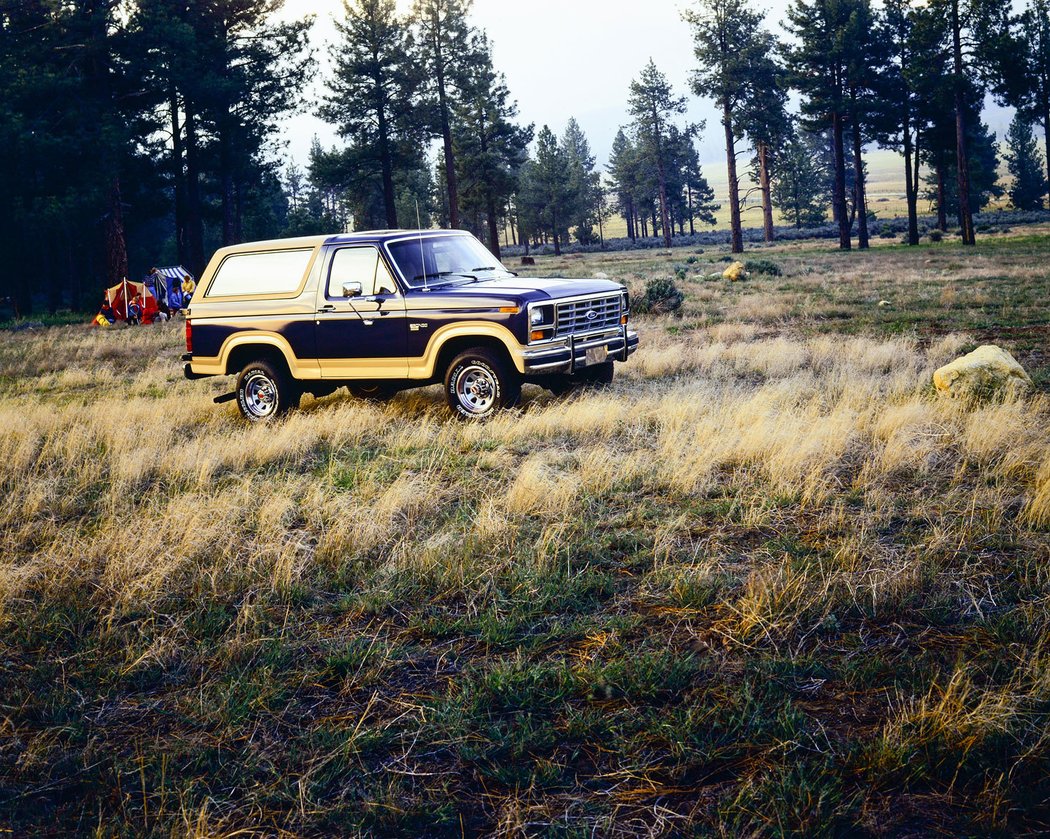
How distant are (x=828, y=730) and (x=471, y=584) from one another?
2.15m

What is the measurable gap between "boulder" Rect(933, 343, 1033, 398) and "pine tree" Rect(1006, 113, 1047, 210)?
82.4 m

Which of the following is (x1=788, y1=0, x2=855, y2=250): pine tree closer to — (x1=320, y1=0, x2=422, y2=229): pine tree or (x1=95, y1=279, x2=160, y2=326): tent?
(x1=320, y1=0, x2=422, y2=229): pine tree

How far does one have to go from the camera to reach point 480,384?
9.59m

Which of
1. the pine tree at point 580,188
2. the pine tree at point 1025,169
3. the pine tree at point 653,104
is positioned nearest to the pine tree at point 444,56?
the pine tree at point 653,104

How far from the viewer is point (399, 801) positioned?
2.90 meters

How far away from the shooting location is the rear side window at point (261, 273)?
10312 mm

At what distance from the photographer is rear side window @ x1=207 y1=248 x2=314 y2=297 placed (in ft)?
33.8

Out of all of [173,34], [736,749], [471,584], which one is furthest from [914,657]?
[173,34]

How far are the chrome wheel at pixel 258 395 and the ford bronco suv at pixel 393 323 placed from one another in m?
0.01

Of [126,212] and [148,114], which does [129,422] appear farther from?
[126,212]

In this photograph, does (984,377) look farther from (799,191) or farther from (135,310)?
(799,191)

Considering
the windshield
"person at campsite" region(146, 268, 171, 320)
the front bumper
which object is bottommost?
the front bumper

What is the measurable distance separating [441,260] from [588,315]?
1931 mm

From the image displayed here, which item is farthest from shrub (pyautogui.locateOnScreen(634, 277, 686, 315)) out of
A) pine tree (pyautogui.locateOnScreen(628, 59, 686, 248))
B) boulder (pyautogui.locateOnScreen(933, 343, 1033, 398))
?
pine tree (pyautogui.locateOnScreen(628, 59, 686, 248))
